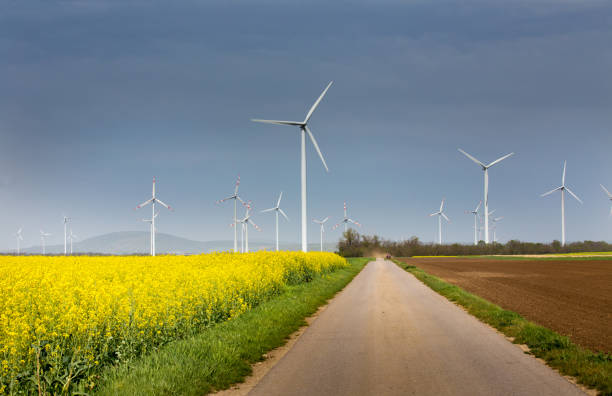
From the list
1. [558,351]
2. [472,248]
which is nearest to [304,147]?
[558,351]

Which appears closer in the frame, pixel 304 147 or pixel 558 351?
pixel 558 351

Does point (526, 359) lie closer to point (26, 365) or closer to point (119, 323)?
point (119, 323)

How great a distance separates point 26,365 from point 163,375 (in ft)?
7.00

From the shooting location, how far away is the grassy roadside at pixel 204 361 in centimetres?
750

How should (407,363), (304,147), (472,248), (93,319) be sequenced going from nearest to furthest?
(93,319)
(407,363)
(304,147)
(472,248)

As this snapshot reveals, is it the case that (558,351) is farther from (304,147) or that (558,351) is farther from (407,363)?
(304,147)

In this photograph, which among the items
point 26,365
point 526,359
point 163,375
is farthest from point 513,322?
point 26,365

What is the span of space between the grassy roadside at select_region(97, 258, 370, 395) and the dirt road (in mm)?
691

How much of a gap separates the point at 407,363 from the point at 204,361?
3.84m

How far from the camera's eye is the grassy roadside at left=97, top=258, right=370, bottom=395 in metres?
7.50

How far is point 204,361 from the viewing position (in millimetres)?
8875

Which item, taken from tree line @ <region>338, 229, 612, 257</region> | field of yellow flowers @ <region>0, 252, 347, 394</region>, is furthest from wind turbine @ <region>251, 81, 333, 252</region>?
tree line @ <region>338, 229, 612, 257</region>

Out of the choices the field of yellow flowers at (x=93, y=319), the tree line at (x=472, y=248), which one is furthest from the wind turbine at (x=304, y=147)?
the tree line at (x=472, y=248)

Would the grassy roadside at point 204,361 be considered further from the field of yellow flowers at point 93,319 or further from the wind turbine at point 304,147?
the wind turbine at point 304,147
